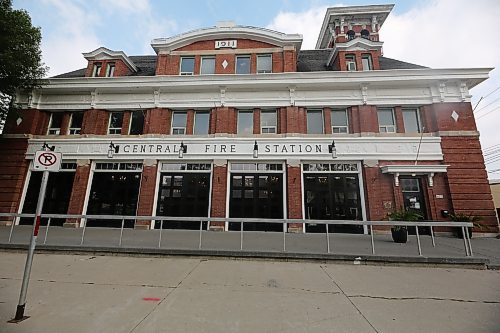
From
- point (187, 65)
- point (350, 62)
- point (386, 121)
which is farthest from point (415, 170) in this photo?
point (187, 65)

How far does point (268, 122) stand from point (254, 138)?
1421 millimetres

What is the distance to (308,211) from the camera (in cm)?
1206

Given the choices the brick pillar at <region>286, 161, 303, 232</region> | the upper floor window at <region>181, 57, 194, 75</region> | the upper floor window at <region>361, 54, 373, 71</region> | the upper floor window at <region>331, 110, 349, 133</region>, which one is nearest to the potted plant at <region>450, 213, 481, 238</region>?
the upper floor window at <region>331, 110, 349, 133</region>

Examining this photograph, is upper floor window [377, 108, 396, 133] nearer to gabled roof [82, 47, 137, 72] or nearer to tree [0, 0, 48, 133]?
gabled roof [82, 47, 137, 72]

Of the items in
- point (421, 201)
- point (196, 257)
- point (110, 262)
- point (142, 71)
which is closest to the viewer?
point (110, 262)

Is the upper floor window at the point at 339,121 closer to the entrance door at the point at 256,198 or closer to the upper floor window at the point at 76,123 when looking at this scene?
the entrance door at the point at 256,198

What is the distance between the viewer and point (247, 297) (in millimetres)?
4000

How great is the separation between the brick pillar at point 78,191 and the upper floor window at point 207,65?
8.52 meters

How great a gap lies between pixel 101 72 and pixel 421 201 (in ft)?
64.2

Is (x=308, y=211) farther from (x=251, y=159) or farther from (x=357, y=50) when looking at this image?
(x=357, y=50)

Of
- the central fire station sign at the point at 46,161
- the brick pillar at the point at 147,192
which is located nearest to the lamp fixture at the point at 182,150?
the brick pillar at the point at 147,192

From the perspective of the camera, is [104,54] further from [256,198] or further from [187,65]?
[256,198]

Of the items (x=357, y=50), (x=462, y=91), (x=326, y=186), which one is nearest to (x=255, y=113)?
(x=326, y=186)

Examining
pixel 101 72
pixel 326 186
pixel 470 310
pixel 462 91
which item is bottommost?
pixel 470 310
